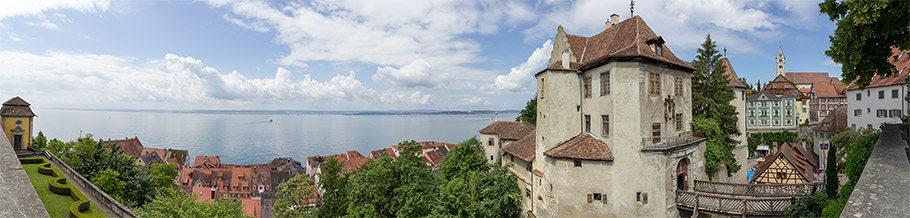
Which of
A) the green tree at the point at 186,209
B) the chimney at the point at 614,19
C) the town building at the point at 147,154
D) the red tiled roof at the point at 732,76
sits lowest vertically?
the town building at the point at 147,154

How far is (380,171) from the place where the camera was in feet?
81.4

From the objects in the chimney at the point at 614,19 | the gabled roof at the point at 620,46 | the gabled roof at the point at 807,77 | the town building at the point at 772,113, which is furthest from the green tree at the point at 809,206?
the gabled roof at the point at 807,77

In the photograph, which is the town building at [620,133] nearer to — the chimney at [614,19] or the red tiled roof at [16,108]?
the chimney at [614,19]

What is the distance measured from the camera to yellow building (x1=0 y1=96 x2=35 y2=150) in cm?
2747

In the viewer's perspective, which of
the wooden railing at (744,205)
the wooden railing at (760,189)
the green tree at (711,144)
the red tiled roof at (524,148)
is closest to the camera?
the wooden railing at (744,205)

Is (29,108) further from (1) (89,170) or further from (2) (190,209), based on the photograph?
(2) (190,209)

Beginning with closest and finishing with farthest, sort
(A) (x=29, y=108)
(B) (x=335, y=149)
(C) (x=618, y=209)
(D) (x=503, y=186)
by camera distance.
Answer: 1. (C) (x=618, y=209)
2. (D) (x=503, y=186)
3. (A) (x=29, y=108)
4. (B) (x=335, y=149)

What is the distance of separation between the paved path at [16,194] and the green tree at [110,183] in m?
8.29

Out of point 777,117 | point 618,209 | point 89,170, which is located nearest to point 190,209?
point 89,170

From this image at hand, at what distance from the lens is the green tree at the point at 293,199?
27047mm

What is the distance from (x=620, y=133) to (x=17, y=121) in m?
43.4

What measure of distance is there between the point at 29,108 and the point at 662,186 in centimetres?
4659

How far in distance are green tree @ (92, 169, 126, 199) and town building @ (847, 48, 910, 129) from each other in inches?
2180

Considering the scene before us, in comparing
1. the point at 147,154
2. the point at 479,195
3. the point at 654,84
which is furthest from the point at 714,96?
the point at 147,154
